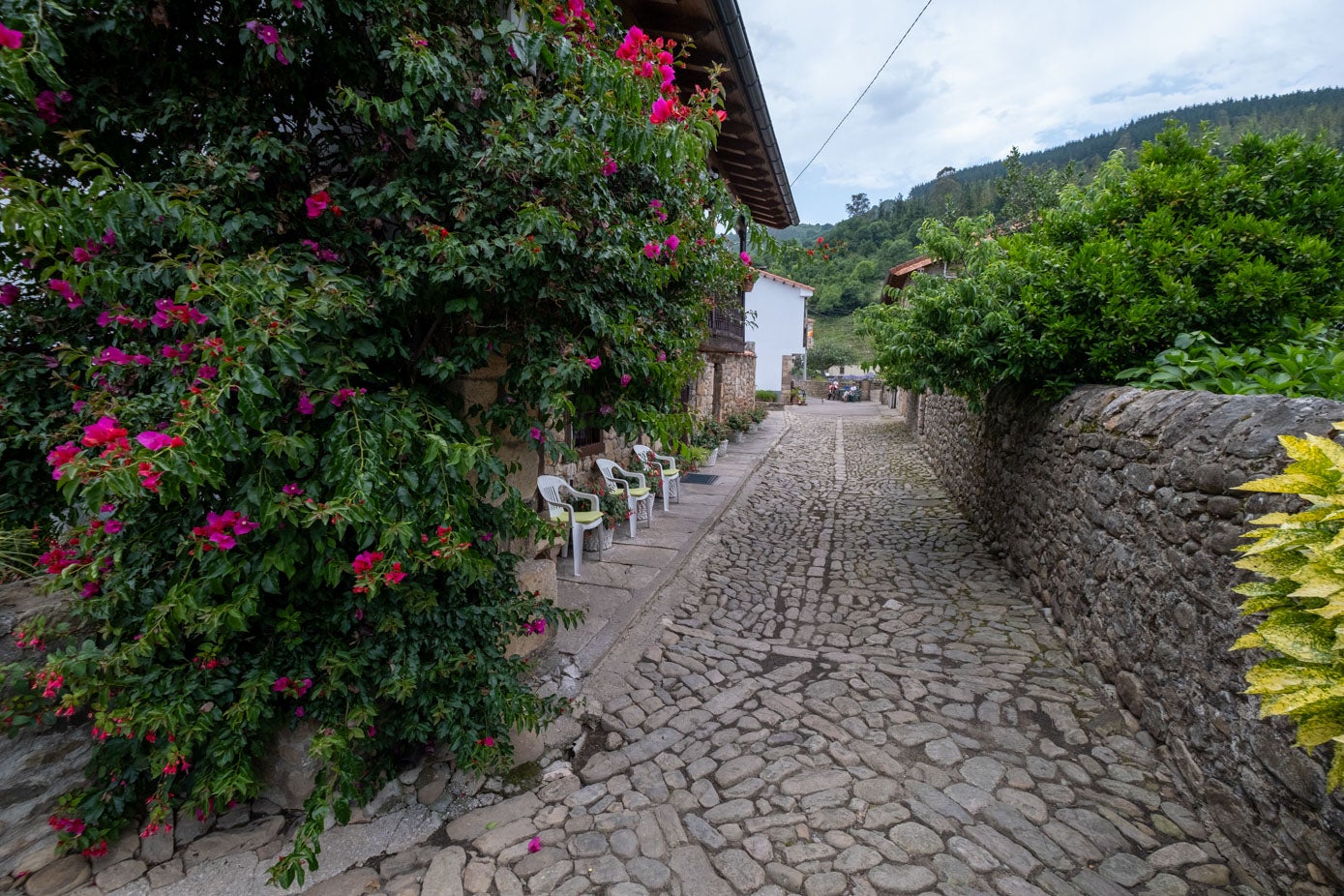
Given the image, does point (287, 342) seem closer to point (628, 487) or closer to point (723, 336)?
point (628, 487)

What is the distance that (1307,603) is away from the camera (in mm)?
1629

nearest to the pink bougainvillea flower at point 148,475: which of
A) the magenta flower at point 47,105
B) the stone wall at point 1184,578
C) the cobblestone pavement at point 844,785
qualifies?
the magenta flower at point 47,105

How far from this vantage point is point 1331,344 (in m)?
3.31

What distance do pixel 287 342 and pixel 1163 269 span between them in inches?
206

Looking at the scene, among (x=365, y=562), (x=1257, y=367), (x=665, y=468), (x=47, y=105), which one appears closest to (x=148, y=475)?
(x=365, y=562)

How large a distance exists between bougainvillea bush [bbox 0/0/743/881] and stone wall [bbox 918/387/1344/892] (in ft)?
8.95

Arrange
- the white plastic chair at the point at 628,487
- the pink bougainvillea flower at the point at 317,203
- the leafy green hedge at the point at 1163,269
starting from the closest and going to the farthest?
1. the pink bougainvillea flower at the point at 317,203
2. the leafy green hedge at the point at 1163,269
3. the white plastic chair at the point at 628,487

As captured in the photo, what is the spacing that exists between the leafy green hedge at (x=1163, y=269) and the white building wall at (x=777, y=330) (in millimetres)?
24193

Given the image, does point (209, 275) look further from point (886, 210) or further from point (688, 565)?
point (886, 210)

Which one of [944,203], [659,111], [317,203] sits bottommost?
[317,203]

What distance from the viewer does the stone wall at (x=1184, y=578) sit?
7.07ft

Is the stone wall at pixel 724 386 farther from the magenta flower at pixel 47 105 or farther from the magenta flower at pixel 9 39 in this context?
the magenta flower at pixel 9 39

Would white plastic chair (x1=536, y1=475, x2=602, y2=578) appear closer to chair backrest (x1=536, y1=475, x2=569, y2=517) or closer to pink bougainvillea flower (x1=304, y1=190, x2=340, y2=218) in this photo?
chair backrest (x1=536, y1=475, x2=569, y2=517)

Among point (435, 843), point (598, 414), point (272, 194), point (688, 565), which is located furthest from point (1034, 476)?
point (272, 194)
